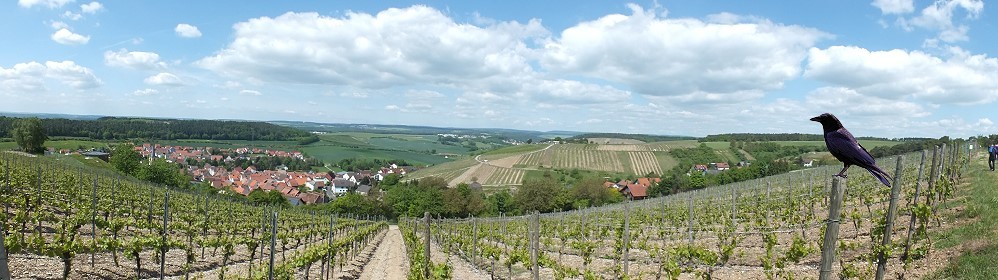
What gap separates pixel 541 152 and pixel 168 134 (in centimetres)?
12491

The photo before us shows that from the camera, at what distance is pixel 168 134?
170m

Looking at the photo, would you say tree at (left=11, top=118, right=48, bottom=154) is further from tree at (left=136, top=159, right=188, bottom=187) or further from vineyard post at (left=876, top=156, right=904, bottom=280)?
vineyard post at (left=876, top=156, right=904, bottom=280)

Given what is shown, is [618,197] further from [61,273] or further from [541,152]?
[61,273]

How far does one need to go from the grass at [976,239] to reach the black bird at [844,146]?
4.77 meters

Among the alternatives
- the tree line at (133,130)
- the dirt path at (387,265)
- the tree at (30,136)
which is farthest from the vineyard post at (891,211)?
the tree line at (133,130)

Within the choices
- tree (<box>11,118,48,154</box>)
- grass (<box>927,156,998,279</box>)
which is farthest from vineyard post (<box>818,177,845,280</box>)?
tree (<box>11,118,48,154</box>)

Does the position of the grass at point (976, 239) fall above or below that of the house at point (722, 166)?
above

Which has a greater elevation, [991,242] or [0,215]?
[991,242]

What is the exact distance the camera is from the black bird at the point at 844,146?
3.82 meters

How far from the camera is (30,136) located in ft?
238

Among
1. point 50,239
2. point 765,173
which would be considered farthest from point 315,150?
point 50,239

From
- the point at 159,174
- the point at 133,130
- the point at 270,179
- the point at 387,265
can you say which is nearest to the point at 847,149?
the point at 387,265

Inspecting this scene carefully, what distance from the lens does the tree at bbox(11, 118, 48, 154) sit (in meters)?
72.6

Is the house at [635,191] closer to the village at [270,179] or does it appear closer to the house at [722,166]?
the house at [722,166]
